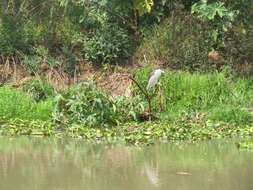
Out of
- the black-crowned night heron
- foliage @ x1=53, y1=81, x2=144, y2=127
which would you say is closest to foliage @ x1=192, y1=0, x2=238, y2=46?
→ the black-crowned night heron

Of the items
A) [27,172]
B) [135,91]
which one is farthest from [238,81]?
[27,172]

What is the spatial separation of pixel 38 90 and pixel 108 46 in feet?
7.60

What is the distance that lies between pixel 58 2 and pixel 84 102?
234 inches

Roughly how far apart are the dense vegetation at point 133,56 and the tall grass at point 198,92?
0.07ft

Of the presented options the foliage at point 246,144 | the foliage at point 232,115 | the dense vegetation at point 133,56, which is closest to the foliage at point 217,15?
the dense vegetation at point 133,56

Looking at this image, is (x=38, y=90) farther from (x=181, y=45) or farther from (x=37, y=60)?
(x=181, y=45)

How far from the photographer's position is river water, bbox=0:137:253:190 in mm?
7285

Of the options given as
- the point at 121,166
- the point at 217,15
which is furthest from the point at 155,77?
the point at 121,166

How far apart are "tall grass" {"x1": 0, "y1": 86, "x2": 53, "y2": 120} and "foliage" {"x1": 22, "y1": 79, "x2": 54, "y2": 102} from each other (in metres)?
0.39

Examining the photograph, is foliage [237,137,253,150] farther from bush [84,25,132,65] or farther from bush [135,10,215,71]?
bush [84,25,132,65]

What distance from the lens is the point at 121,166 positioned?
27.3 ft

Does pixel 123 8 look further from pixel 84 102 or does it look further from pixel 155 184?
pixel 155 184

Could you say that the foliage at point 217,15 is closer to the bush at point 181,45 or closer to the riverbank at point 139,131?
the bush at point 181,45

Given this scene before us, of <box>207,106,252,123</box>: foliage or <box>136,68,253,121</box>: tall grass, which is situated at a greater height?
<box>136,68,253,121</box>: tall grass
